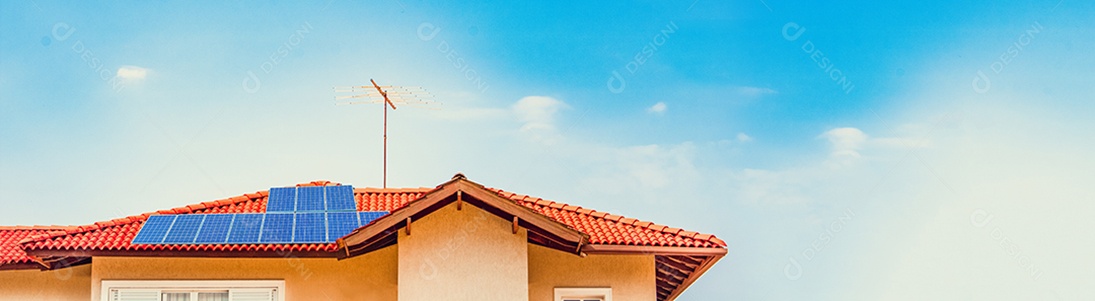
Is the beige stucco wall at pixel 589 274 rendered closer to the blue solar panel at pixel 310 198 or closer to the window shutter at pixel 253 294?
the blue solar panel at pixel 310 198

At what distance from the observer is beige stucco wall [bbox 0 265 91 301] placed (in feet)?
77.7

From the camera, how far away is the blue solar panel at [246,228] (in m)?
22.7

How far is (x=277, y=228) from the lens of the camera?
2319 centimetres

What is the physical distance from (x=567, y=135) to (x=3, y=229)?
18.0 metres

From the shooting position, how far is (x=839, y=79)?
36094mm

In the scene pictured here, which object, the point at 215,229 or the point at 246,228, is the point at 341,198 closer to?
the point at 246,228

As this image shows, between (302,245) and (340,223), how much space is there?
1.06 metres

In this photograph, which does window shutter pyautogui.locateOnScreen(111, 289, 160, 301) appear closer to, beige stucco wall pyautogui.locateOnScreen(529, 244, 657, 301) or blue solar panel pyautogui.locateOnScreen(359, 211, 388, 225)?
blue solar panel pyautogui.locateOnScreen(359, 211, 388, 225)

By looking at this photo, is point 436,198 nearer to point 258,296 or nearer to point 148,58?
point 258,296

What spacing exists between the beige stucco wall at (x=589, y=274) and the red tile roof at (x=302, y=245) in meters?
0.59

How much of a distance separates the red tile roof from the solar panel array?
0.61 feet

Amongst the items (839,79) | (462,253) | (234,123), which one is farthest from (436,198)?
(839,79)

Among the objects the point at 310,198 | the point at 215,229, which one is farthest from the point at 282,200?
the point at 215,229

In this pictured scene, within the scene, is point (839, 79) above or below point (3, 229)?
above
